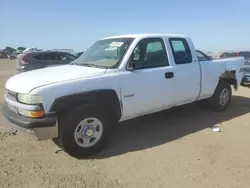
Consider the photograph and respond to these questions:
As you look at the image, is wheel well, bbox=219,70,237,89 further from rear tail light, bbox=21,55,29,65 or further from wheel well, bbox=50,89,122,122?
rear tail light, bbox=21,55,29,65

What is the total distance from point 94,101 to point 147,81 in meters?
1.08

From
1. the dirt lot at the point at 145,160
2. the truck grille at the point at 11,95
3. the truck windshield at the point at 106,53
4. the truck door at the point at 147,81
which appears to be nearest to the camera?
the dirt lot at the point at 145,160

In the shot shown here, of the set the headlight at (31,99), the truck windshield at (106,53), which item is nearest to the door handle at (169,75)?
the truck windshield at (106,53)

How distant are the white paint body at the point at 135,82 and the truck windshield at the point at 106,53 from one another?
0.43 ft

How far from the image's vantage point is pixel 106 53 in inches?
202

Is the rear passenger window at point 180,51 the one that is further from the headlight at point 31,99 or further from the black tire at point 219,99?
the headlight at point 31,99

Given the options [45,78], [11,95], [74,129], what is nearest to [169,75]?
[74,129]

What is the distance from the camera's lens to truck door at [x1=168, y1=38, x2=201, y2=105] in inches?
217

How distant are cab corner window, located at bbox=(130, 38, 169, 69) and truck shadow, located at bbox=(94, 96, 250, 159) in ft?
4.27

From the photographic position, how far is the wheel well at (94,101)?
156 inches

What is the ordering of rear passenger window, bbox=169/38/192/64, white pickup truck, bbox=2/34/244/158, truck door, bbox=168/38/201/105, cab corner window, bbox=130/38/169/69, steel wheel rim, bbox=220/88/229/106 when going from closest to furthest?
white pickup truck, bbox=2/34/244/158 → cab corner window, bbox=130/38/169/69 → truck door, bbox=168/38/201/105 → rear passenger window, bbox=169/38/192/64 → steel wheel rim, bbox=220/88/229/106

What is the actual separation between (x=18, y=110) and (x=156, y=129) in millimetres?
2713

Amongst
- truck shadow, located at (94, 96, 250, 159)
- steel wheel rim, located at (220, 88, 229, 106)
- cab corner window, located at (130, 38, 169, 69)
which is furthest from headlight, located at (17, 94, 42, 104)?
steel wheel rim, located at (220, 88, 229, 106)

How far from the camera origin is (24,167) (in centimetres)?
402
